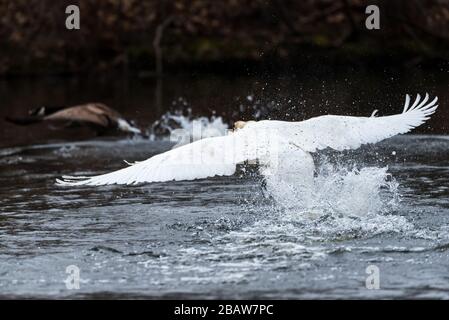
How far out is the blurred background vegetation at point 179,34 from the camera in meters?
26.0

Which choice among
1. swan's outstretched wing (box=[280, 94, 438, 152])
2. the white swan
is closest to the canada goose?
the white swan

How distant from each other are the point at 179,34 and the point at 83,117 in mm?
13303

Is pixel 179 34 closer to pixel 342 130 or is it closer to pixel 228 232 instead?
pixel 342 130

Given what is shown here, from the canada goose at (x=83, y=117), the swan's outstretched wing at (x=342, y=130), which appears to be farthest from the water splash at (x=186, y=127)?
the swan's outstretched wing at (x=342, y=130)

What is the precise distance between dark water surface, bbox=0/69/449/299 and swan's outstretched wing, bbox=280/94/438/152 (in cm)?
33

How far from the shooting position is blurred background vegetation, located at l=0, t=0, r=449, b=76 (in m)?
26.0

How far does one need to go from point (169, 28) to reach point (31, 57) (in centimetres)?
387

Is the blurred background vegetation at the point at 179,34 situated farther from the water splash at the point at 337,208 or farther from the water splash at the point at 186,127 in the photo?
the water splash at the point at 337,208

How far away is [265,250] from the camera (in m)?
8.26

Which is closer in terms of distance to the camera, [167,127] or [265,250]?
[265,250]

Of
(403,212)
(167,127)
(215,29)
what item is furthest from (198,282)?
(215,29)

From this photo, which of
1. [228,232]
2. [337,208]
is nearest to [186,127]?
[337,208]

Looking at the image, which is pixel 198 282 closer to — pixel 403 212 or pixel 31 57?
pixel 403 212

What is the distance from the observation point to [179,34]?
2853 cm
